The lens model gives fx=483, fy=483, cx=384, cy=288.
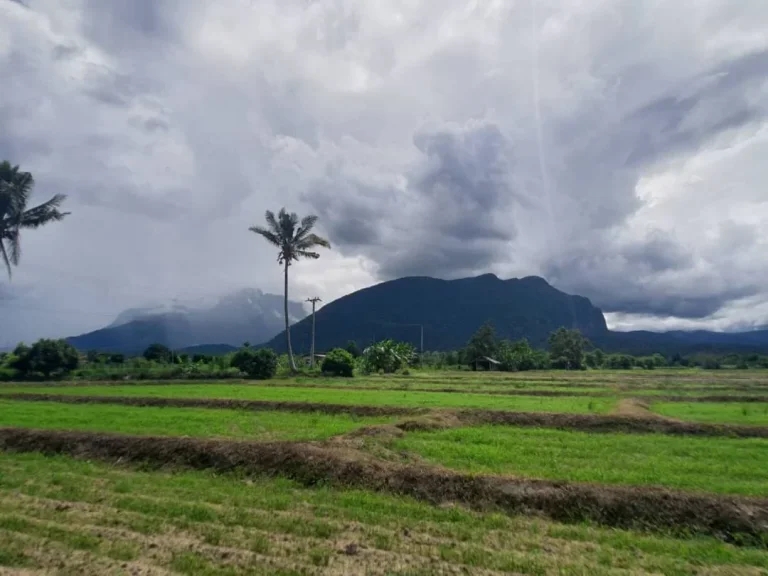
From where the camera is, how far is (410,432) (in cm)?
1620

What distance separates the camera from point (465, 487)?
945 centimetres

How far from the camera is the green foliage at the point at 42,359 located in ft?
145

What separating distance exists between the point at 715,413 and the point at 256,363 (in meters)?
37.2

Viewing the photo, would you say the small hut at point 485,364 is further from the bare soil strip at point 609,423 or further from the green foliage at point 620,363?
the bare soil strip at point 609,423

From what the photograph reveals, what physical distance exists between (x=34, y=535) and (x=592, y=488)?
9162 mm

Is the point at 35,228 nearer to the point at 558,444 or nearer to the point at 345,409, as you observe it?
the point at 345,409

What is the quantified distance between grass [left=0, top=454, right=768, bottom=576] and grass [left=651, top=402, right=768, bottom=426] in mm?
14192

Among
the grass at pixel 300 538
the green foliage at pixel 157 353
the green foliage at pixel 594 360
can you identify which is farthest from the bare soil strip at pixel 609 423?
the green foliage at pixel 594 360

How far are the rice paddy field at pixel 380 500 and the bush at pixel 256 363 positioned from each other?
29.6m

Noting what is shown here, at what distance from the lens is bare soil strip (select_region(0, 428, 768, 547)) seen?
8.09 m

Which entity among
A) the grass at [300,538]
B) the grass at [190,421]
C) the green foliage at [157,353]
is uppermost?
the green foliage at [157,353]

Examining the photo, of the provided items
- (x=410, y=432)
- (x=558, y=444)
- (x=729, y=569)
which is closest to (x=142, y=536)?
(x=729, y=569)

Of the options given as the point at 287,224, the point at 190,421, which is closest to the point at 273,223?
the point at 287,224

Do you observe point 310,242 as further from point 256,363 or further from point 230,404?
point 230,404
